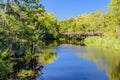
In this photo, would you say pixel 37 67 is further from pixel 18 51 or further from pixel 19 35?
pixel 19 35

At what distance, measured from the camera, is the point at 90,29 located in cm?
16312

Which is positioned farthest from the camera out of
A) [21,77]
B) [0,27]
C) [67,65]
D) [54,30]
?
[54,30]

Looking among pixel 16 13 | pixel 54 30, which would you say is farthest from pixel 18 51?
pixel 54 30

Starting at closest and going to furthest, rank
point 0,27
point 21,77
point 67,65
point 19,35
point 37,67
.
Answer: point 0,27 → point 21,77 → point 19,35 → point 37,67 → point 67,65

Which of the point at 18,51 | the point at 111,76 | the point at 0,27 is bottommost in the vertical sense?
the point at 111,76

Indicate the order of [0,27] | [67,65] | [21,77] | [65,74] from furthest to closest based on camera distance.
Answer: [67,65] < [65,74] < [21,77] < [0,27]

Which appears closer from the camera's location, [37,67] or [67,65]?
[37,67]

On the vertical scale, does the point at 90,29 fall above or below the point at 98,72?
above

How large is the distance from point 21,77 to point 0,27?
8.08 metres

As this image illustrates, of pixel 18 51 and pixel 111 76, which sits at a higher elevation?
pixel 18 51

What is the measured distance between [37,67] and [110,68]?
11.5 meters

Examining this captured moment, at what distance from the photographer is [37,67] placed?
163ft

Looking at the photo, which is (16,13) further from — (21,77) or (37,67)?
(37,67)

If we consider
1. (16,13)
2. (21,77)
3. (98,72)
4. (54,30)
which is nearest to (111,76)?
(98,72)
